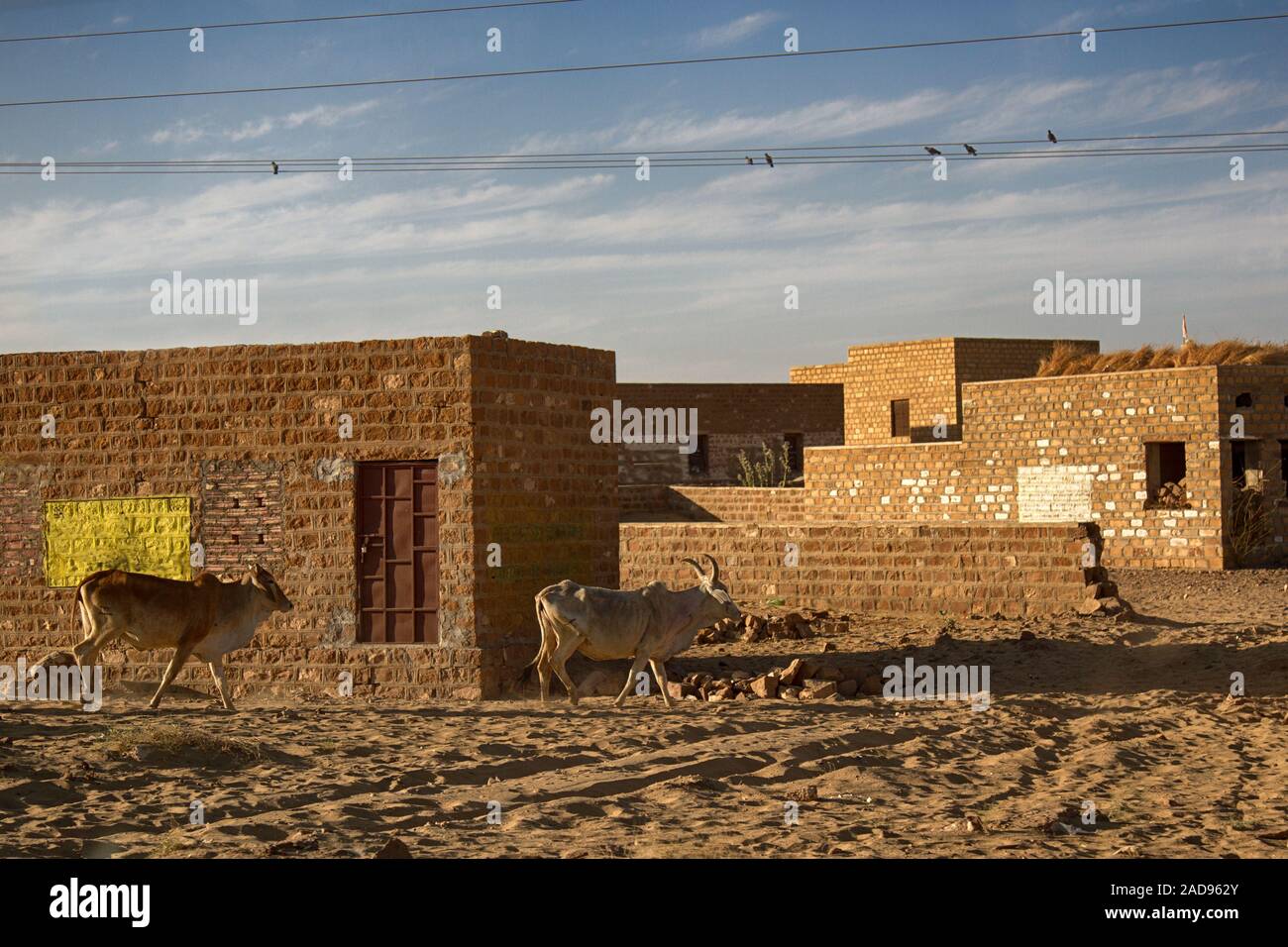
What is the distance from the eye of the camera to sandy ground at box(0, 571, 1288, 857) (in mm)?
8195

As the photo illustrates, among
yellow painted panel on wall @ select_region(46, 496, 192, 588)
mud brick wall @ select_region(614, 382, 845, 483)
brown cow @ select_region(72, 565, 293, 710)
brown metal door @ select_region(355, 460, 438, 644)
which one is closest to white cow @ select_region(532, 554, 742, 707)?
brown metal door @ select_region(355, 460, 438, 644)

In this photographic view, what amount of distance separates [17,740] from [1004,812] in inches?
292

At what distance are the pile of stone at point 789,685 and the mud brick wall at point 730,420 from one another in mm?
23737

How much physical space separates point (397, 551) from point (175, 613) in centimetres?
234

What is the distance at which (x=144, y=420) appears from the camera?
599 inches

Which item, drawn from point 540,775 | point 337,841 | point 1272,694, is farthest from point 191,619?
point 1272,694

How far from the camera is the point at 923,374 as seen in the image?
124 feet

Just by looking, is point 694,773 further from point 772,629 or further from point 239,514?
point 772,629

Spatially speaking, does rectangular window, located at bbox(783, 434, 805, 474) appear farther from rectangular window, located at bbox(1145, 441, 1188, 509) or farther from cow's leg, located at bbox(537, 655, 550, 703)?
cow's leg, located at bbox(537, 655, 550, 703)

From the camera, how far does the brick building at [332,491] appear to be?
14.2 meters

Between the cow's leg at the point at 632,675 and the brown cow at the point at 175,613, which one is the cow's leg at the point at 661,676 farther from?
the brown cow at the point at 175,613

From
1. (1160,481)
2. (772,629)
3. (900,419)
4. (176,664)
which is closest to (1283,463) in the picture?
(1160,481)

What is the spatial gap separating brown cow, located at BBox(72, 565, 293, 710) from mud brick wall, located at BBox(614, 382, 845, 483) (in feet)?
81.5

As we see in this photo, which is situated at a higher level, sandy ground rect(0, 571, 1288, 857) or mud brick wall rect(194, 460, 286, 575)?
mud brick wall rect(194, 460, 286, 575)
